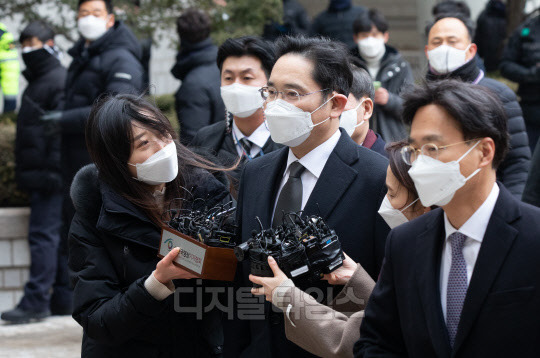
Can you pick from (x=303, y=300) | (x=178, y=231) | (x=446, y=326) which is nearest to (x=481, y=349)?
(x=446, y=326)

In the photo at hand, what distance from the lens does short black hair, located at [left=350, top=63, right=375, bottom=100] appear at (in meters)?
4.51

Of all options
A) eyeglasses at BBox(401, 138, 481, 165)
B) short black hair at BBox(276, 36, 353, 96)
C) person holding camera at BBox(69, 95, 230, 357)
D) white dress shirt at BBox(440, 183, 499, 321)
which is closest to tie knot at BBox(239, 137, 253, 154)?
person holding camera at BBox(69, 95, 230, 357)

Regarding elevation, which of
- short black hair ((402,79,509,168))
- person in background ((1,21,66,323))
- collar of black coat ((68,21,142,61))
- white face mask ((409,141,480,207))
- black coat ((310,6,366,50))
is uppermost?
short black hair ((402,79,509,168))

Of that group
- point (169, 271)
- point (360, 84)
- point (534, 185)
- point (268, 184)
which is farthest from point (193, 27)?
point (169, 271)

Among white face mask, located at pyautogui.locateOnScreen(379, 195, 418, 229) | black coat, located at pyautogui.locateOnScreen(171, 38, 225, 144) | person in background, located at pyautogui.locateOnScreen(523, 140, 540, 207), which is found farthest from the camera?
black coat, located at pyautogui.locateOnScreen(171, 38, 225, 144)

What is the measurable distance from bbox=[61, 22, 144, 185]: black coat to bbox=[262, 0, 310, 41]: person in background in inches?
141

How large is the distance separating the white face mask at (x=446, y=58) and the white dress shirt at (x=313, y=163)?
258 cm

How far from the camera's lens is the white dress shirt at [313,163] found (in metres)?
3.40

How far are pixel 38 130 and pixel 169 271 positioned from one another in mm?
4682

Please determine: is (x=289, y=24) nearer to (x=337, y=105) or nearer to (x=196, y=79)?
(x=196, y=79)

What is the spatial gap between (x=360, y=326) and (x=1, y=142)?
21.5ft

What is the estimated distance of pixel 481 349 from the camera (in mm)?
2492

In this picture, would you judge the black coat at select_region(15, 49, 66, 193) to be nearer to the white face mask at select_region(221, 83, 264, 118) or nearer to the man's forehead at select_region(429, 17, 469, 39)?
the white face mask at select_region(221, 83, 264, 118)

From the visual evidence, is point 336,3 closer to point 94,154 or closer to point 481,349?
point 94,154
